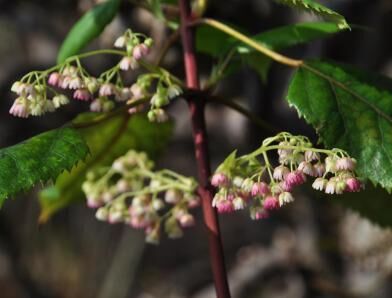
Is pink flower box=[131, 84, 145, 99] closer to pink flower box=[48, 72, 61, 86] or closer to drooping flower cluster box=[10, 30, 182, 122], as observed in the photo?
drooping flower cluster box=[10, 30, 182, 122]

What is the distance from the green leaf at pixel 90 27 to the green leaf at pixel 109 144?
159mm

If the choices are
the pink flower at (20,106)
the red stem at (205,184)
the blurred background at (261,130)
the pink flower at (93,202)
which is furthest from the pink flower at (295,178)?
the blurred background at (261,130)

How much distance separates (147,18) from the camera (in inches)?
91.0

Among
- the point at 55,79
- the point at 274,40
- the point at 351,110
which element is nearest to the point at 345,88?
the point at 351,110

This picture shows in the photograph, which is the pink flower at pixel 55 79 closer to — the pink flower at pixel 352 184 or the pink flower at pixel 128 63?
the pink flower at pixel 128 63

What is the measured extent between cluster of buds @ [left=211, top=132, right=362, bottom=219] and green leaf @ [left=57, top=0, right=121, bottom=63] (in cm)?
39

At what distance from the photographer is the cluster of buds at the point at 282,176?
3.19ft

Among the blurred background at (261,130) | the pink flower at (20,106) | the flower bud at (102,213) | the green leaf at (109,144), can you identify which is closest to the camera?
the pink flower at (20,106)

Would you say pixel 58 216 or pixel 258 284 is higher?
pixel 258 284

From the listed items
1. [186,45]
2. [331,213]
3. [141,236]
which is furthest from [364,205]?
[141,236]

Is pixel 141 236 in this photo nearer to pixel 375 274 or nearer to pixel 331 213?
pixel 331 213

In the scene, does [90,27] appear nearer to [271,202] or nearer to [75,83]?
[75,83]

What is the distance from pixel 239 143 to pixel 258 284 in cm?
59

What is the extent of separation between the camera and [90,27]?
4.44 ft
